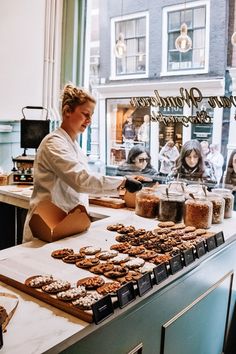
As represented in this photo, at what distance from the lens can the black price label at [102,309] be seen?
3.10ft

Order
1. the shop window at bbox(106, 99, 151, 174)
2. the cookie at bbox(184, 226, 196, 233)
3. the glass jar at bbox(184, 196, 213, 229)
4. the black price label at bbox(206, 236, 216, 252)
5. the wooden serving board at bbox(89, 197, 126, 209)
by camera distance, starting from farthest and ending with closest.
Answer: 1. the shop window at bbox(106, 99, 151, 174)
2. the wooden serving board at bbox(89, 197, 126, 209)
3. the glass jar at bbox(184, 196, 213, 229)
4. the cookie at bbox(184, 226, 196, 233)
5. the black price label at bbox(206, 236, 216, 252)

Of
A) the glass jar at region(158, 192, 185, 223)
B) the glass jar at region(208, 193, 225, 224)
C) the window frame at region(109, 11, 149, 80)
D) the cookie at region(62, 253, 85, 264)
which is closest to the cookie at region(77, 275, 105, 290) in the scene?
the cookie at region(62, 253, 85, 264)

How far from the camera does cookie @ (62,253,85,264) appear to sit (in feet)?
4.27

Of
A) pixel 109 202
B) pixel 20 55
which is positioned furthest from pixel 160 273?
pixel 20 55

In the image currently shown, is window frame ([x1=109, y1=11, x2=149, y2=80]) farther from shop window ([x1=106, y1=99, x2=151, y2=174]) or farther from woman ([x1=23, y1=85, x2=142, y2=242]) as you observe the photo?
woman ([x1=23, y1=85, x2=142, y2=242])

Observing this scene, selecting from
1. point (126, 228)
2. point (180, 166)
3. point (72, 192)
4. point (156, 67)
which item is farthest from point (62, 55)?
point (126, 228)

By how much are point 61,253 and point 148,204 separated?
71 cm

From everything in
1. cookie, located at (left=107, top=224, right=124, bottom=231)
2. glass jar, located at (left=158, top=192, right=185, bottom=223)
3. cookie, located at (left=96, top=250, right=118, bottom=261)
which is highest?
glass jar, located at (left=158, top=192, right=185, bottom=223)

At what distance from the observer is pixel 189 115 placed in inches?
141

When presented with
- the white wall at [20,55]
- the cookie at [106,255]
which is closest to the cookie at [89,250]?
the cookie at [106,255]

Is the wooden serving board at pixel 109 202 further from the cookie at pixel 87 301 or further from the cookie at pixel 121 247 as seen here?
the cookie at pixel 87 301

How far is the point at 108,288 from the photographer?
1.08 meters

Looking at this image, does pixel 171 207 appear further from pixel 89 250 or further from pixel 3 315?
pixel 3 315

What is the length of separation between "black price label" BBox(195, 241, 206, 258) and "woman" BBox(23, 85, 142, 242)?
1.59ft
